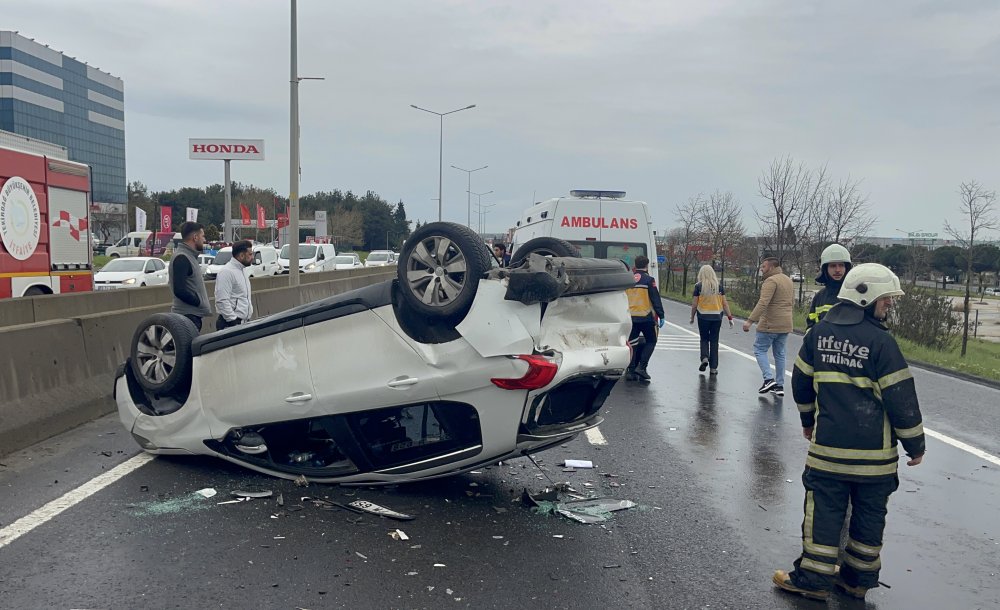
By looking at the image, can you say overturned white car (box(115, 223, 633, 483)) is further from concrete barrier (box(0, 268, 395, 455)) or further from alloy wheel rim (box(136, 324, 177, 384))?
concrete barrier (box(0, 268, 395, 455))

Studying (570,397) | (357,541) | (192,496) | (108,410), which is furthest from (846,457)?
(108,410)

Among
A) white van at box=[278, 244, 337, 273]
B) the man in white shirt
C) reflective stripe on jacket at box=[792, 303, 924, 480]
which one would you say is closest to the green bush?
the man in white shirt

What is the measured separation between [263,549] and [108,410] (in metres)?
4.75

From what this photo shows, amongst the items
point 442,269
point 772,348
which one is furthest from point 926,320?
point 442,269

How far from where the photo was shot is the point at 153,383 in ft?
21.1

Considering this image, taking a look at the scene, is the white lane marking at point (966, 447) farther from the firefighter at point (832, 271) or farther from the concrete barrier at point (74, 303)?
the concrete barrier at point (74, 303)

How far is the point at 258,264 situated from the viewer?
112 feet

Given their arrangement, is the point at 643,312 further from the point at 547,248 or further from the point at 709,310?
the point at 547,248

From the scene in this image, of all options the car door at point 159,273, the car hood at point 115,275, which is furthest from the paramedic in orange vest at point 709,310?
the car door at point 159,273

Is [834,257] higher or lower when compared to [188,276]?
higher

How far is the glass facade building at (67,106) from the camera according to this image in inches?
3497

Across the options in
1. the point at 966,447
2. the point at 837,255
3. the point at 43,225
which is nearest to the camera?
the point at 837,255

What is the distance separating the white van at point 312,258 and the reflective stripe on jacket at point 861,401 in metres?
35.4

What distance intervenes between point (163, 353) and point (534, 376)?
3130mm
